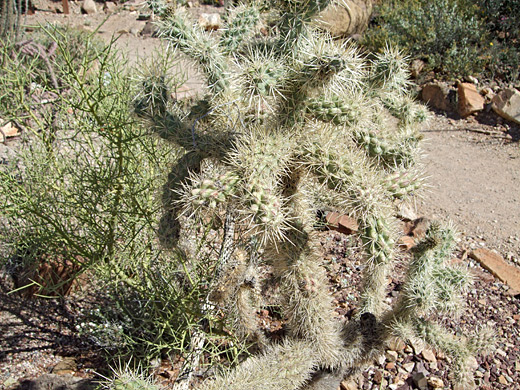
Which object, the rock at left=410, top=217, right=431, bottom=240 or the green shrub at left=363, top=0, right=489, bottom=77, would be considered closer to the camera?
the rock at left=410, top=217, right=431, bottom=240

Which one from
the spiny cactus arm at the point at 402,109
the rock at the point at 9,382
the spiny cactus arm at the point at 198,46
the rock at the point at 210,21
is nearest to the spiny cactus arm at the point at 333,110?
the spiny cactus arm at the point at 198,46

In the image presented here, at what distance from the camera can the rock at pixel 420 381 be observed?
8.91 feet

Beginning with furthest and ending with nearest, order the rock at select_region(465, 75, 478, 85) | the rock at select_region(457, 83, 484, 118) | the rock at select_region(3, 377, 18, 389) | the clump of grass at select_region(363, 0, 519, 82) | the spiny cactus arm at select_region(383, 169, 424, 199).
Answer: the clump of grass at select_region(363, 0, 519, 82) < the rock at select_region(465, 75, 478, 85) < the rock at select_region(457, 83, 484, 118) < the rock at select_region(3, 377, 18, 389) < the spiny cactus arm at select_region(383, 169, 424, 199)

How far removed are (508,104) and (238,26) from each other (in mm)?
5487

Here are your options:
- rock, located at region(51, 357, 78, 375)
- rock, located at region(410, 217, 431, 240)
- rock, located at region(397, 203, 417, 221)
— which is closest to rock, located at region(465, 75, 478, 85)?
rock, located at region(397, 203, 417, 221)

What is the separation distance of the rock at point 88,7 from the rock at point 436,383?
36.4 feet

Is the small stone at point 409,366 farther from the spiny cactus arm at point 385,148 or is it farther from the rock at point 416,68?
the rock at point 416,68

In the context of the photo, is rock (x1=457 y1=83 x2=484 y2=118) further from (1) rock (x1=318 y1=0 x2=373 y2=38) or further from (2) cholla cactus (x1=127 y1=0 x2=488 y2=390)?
(2) cholla cactus (x1=127 y1=0 x2=488 y2=390)

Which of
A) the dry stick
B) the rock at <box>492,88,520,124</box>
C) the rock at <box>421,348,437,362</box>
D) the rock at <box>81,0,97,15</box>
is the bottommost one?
the rock at <box>81,0,97,15</box>

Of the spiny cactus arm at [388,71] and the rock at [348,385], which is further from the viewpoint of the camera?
the rock at [348,385]

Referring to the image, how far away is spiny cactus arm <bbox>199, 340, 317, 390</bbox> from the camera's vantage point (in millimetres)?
1988

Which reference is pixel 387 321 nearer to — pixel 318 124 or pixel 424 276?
pixel 424 276

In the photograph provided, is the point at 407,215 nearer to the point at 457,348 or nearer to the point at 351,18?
the point at 457,348

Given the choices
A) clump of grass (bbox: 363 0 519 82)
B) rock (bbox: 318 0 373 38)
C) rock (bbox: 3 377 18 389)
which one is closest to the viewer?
rock (bbox: 3 377 18 389)
